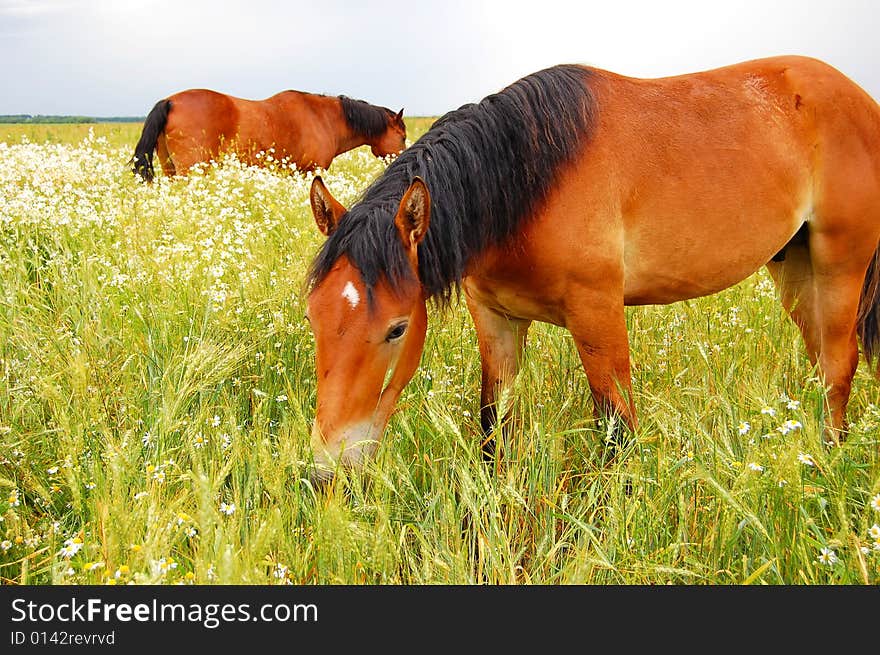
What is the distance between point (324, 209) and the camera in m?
2.65

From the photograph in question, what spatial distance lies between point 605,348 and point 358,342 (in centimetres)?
122

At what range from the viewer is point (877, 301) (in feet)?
13.4

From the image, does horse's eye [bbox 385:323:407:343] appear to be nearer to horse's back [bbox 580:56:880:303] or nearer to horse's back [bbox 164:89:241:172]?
horse's back [bbox 580:56:880:303]

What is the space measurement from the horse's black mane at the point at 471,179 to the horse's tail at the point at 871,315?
2117mm

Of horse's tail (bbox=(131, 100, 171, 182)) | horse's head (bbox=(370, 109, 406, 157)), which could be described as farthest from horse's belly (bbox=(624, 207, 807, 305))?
horse's head (bbox=(370, 109, 406, 157))

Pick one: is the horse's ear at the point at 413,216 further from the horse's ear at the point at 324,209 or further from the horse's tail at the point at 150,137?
the horse's tail at the point at 150,137

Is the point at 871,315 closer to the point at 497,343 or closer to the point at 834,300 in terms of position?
the point at 834,300

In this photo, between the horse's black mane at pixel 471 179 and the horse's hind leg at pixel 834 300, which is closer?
the horse's black mane at pixel 471 179

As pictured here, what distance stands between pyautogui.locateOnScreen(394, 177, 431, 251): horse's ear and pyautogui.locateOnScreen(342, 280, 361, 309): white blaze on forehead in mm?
255

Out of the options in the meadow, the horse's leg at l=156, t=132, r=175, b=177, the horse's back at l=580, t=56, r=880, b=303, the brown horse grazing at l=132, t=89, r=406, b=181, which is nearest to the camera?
the meadow

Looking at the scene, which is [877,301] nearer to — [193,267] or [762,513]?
[762,513]

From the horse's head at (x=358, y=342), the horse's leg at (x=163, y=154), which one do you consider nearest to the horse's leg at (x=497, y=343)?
the horse's head at (x=358, y=342)

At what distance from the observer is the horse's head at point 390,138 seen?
42.5 feet

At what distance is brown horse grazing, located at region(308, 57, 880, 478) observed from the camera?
7.95 ft
